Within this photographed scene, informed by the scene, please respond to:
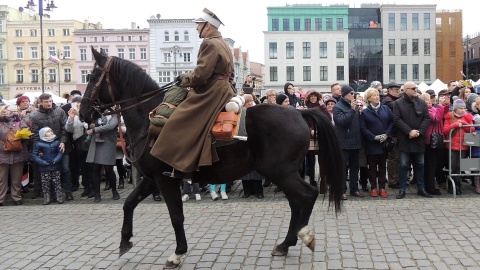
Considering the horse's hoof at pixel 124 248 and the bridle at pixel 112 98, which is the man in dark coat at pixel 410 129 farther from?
the horse's hoof at pixel 124 248

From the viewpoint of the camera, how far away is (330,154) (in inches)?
246

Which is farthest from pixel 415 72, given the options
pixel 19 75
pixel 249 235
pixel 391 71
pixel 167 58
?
pixel 249 235

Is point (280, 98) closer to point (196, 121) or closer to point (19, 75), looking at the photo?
point (196, 121)

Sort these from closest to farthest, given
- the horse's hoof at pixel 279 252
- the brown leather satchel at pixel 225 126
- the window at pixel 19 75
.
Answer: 1. the brown leather satchel at pixel 225 126
2. the horse's hoof at pixel 279 252
3. the window at pixel 19 75

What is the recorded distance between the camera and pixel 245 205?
30.4ft

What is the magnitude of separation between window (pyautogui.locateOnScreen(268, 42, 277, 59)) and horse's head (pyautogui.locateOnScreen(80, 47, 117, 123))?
71.8m

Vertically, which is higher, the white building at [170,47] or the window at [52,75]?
the white building at [170,47]

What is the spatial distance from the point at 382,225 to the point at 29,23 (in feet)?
288

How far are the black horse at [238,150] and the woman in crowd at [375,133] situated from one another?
12.7ft

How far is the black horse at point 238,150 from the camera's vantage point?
579 cm

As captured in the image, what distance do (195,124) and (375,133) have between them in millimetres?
5373

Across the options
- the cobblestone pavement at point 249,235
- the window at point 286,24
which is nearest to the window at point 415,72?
the window at point 286,24

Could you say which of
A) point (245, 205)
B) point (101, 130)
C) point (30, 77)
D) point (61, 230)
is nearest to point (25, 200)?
point (101, 130)

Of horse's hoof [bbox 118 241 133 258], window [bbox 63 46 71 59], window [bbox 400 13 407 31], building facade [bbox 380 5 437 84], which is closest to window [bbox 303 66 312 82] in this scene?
building facade [bbox 380 5 437 84]
